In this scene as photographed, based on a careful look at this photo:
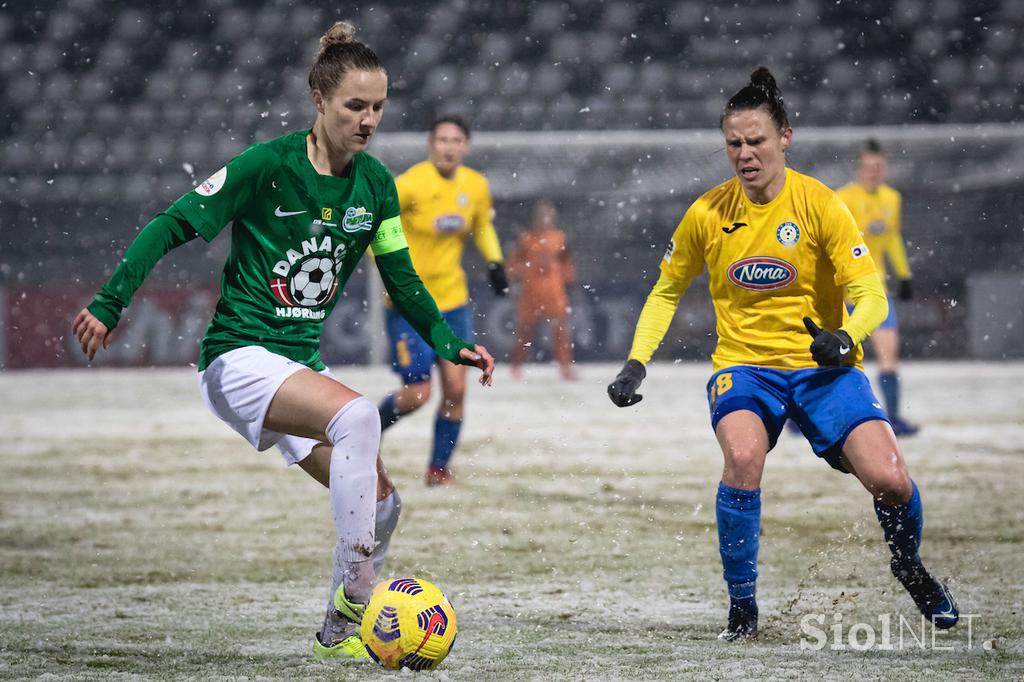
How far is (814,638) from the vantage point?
13.0ft

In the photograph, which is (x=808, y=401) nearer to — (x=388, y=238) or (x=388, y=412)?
(x=388, y=238)

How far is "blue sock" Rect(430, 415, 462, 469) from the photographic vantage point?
7301mm

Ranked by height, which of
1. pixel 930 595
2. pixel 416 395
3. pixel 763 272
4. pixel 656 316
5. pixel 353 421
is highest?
pixel 763 272

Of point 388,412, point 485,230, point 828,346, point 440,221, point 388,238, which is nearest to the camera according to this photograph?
point 828,346

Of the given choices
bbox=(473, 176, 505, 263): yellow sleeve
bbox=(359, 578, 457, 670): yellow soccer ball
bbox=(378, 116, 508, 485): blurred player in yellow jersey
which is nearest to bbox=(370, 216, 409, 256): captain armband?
bbox=(359, 578, 457, 670): yellow soccer ball

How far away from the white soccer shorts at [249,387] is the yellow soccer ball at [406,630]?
526 mm

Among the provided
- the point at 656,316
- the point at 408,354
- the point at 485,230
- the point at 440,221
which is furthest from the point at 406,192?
the point at 656,316

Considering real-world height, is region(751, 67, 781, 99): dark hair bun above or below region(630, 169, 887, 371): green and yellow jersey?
above

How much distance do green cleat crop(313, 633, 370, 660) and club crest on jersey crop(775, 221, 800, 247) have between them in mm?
1751

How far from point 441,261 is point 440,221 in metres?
0.26

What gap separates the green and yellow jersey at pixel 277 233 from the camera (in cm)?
366

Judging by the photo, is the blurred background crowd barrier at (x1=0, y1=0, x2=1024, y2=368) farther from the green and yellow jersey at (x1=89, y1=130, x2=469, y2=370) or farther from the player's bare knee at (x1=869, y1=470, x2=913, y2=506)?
the green and yellow jersey at (x1=89, y1=130, x2=469, y2=370)

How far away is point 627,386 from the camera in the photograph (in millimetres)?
4066

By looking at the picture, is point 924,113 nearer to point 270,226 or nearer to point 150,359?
point 150,359
